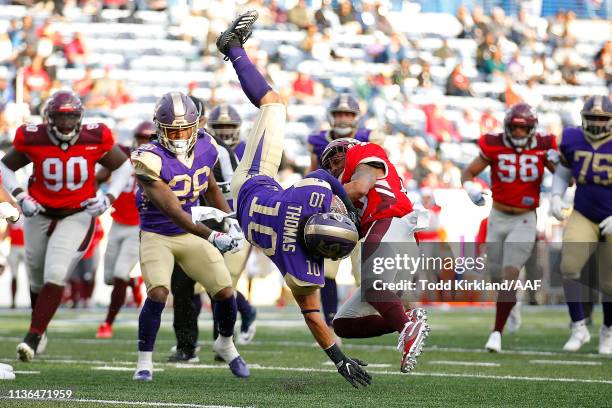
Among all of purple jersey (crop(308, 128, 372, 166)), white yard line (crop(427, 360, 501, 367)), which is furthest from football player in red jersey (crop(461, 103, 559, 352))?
white yard line (crop(427, 360, 501, 367))

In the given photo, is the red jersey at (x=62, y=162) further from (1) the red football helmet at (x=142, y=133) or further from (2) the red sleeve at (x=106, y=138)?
(1) the red football helmet at (x=142, y=133)

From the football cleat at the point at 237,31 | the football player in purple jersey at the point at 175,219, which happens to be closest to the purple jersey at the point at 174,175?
the football player in purple jersey at the point at 175,219

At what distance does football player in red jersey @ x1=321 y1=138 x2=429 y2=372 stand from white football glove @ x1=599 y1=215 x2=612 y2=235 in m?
2.35

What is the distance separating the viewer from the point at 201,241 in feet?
21.4

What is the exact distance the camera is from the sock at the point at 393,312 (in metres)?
5.70

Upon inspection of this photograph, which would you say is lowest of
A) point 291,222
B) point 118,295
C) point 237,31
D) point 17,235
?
point 17,235

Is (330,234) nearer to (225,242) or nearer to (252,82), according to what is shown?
(225,242)

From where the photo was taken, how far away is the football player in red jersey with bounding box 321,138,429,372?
5625 millimetres

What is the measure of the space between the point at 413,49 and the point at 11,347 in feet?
44.2

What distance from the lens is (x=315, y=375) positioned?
6.42 meters

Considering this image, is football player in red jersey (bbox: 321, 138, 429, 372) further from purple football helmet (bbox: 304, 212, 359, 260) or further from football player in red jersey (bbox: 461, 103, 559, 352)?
football player in red jersey (bbox: 461, 103, 559, 352)

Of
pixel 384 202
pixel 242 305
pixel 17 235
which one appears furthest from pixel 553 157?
pixel 17 235

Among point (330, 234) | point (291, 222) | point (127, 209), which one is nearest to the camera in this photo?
point (330, 234)

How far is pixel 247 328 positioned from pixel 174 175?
109 inches
